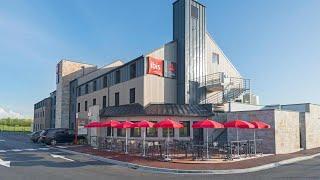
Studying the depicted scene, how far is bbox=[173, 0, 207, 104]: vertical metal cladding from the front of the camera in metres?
33.0

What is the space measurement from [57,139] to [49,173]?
21327mm

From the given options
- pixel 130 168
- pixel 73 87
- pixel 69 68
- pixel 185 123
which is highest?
pixel 69 68

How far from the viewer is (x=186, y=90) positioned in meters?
32.7

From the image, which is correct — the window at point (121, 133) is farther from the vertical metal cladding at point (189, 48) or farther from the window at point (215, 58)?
the window at point (215, 58)

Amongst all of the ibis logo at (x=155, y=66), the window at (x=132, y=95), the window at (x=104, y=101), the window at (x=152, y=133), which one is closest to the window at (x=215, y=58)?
the ibis logo at (x=155, y=66)

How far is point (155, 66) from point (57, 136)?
13.1 meters

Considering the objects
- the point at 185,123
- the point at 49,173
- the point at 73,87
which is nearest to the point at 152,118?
the point at 185,123

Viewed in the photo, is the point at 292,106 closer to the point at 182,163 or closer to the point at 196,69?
the point at 196,69

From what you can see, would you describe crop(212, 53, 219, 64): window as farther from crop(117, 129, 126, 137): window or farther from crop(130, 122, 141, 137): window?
crop(117, 129, 126, 137): window

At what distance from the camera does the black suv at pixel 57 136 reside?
115 feet

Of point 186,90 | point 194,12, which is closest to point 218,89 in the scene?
point 186,90

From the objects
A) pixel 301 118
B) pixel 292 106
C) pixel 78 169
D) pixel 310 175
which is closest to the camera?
pixel 310 175

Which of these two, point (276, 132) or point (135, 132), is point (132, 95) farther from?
point (276, 132)

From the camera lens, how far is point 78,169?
54.7 ft
